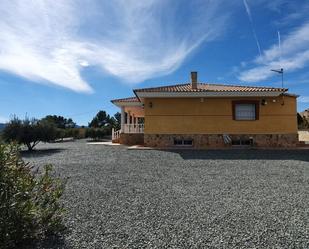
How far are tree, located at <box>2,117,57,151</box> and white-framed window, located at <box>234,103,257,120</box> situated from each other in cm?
1283

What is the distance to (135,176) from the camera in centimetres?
1057

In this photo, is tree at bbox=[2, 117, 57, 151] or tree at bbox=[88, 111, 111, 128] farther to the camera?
tree at bbox=[88, 111, 111, 128]

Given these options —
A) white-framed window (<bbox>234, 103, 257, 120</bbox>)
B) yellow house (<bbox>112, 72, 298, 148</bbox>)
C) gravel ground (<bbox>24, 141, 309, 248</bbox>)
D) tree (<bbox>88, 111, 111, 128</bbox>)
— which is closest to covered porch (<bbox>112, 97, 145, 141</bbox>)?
yellow house (<bbox>112, 72, 298, 148</bbox>)

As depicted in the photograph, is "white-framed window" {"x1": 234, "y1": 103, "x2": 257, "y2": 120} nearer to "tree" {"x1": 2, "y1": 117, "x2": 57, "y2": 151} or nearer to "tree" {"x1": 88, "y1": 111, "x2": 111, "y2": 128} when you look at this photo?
"tree" {"x1": 2, "y1": 117, "x2": 57, "y2": 151}

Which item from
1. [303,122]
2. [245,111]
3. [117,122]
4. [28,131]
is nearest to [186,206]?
[245,111]

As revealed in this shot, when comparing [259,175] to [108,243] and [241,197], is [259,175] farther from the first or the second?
[108,243]

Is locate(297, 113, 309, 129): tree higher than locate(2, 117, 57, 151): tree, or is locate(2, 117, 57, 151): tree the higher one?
locate(297, 113, 309, 129): tree

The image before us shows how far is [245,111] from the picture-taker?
20.7 m

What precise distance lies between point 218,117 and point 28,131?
1240 cm

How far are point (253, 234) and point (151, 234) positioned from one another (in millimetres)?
1639

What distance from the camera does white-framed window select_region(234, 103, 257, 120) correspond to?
20.6 meters

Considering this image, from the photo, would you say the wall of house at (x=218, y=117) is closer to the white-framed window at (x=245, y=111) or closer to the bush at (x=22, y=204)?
the white-framed window at (x=245, y=111)

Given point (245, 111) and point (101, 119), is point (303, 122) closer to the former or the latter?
point (245, 111)

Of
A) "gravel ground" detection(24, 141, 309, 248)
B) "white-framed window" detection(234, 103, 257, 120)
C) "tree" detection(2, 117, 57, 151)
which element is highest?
"white-framed window" detection(234, 103, 257, 120)
